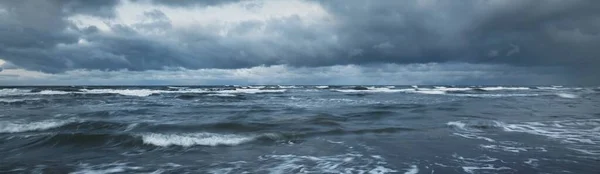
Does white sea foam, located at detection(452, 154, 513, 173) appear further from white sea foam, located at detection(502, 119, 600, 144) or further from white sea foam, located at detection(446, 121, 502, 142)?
white sea foam, located at detection(502, 119, 600, 144)

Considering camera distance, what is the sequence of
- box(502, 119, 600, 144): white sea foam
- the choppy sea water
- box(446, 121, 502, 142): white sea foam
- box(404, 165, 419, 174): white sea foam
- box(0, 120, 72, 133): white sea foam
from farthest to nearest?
1. box(0, 120, 72, 133): white sea foam
2. box(446, 121, 502, 142): white sea foam
3. box(502, 119, 600, 144): white sea foam
4. the choppy sea water
5. box(404, 165, 419, 174): white sea foam

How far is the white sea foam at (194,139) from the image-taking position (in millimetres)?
8516

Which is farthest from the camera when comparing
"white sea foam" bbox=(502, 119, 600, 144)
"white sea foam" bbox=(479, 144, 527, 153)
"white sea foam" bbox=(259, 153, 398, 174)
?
"white sea foam" bbox=(502, 119, 600, 144)

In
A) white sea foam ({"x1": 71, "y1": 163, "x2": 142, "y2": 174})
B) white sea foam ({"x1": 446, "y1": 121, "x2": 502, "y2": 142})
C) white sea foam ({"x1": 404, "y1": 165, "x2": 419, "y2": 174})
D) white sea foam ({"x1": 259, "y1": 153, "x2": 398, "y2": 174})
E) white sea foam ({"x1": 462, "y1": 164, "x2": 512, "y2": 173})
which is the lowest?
white sea foam ({"x1": 71, "y1": 163, "x2": 142, "y2": 174})

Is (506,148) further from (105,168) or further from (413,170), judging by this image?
(105,168)

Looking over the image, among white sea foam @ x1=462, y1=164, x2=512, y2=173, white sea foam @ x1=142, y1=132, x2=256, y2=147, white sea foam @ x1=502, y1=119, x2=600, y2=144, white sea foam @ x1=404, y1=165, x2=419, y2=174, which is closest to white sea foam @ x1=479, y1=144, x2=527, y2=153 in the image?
white sea foam @ x1=462, y1=164, x2=512, y2=173

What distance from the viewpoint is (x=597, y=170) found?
222 inches

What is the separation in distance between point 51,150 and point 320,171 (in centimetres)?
642

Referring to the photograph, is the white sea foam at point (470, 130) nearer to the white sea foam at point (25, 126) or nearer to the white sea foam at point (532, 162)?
the white sea foam at point (532, 162)

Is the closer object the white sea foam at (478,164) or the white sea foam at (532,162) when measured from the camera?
the white sea foam at (478,164)

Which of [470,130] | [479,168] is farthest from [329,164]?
[470,130]

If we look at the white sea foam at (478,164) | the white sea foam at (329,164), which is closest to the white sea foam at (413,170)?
the white sea foam at (329,164)

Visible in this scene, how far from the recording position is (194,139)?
29.5ft

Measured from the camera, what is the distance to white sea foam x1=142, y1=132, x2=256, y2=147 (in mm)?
8516
